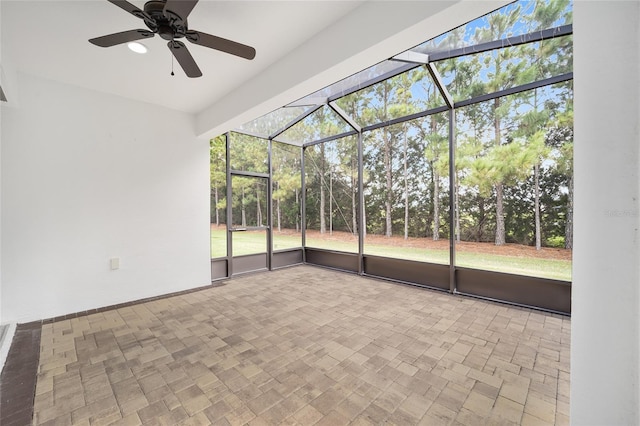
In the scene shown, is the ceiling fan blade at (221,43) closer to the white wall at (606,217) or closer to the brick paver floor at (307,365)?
the white wall at (606,217)

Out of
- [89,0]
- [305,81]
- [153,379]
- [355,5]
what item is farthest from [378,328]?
[89,0]

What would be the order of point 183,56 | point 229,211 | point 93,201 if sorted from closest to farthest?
point 183,56 → point 93,201 → point 229,211

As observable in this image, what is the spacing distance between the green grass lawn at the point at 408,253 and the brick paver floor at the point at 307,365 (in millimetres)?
578

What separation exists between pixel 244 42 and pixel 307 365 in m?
3.10

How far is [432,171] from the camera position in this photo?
4645 mm

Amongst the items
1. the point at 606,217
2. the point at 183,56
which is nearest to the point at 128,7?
the point at 183,56

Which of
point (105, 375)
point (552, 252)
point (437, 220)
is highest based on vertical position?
point (437, 220)

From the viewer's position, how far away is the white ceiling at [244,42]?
2004mm

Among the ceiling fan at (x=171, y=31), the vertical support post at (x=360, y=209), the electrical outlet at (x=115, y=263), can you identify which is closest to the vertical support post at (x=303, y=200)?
the vertical support post at (x=360, y=209)

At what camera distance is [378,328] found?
2.93m

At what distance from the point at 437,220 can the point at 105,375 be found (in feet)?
15.4

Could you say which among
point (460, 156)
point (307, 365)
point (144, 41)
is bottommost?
point (307, 365)

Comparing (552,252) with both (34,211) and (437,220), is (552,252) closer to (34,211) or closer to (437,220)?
(437,220)

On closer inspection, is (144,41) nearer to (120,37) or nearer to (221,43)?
(120,37)
